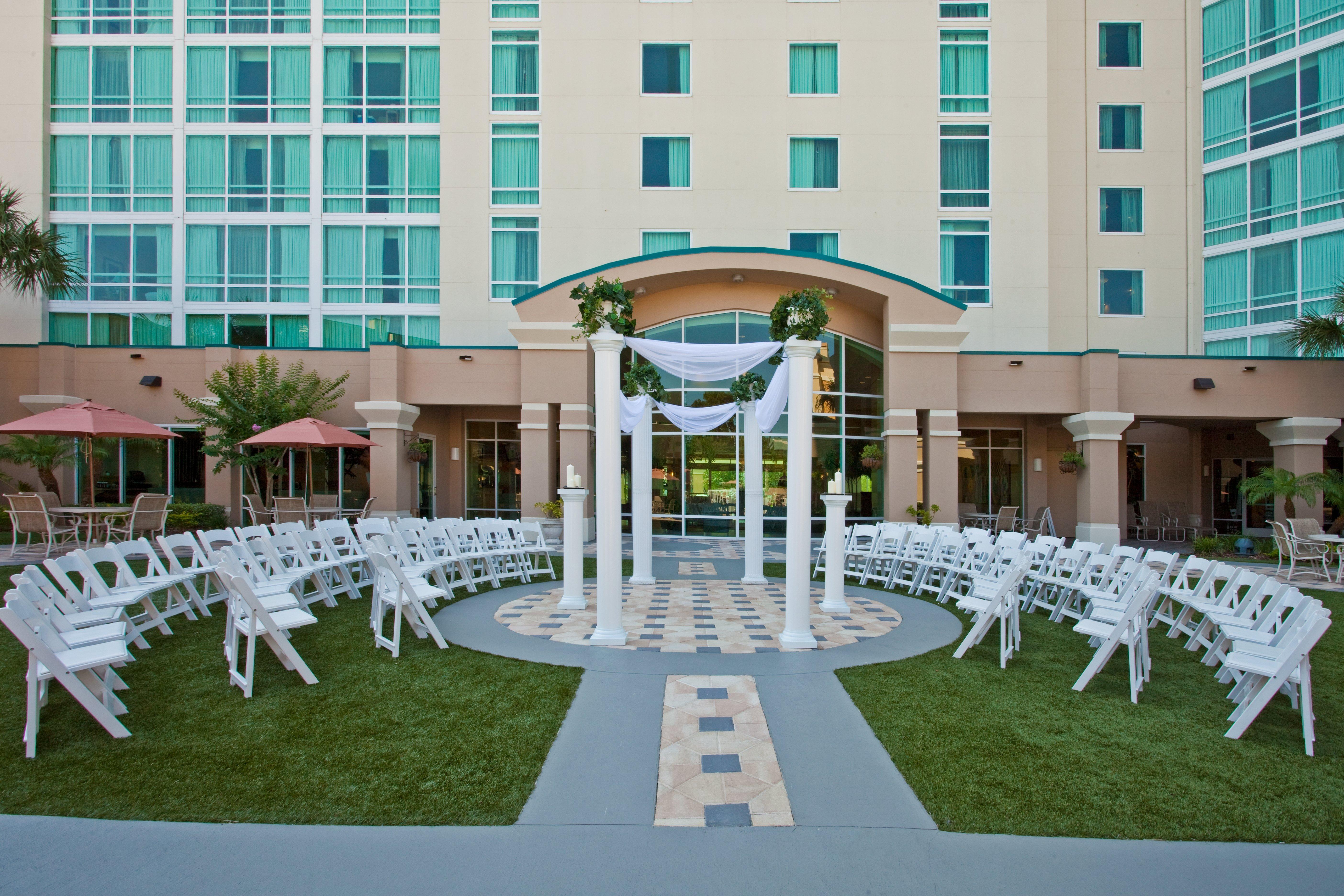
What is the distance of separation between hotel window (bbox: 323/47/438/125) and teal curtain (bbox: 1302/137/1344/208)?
849 inches

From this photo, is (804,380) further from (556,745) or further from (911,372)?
(911,372)

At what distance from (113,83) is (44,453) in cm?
1145

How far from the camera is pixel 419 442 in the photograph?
54.0ft

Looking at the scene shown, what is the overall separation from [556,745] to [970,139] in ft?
61.2

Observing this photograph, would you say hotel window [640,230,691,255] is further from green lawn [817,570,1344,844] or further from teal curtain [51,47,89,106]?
teal curtain [51,47,89,106]

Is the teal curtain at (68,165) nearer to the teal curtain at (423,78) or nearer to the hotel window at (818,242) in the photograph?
the teal curtain at (423,78)

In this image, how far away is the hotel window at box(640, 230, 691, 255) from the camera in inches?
707

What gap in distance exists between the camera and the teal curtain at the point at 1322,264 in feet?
53.9

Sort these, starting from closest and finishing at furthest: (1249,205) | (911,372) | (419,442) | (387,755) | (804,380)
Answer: (387,755), (804,380), (911,372), (419,442), (1249,205)

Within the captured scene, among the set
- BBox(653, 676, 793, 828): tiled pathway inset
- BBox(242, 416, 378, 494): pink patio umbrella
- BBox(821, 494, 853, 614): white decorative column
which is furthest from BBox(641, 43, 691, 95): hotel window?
BBox(653, 676, 793, 828): tiled pathway inset

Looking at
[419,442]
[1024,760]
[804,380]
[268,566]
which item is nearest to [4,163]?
[419,442]

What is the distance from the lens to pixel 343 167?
18.7 metres

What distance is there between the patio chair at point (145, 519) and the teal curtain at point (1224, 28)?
25568 mm

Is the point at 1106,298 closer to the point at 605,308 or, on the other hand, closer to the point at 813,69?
the point at 813,69
